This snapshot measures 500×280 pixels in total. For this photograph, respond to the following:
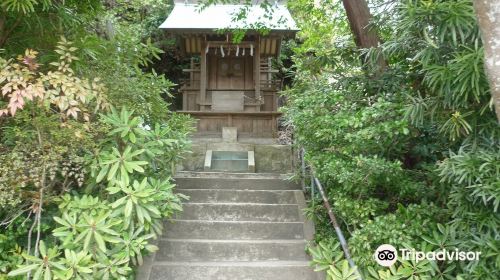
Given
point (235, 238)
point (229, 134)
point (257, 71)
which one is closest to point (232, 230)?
point (235, 238)

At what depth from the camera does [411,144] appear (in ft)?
10.3

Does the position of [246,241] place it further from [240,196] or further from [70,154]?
[70,154]

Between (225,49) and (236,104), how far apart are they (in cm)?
125

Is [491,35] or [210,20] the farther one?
[210,20]

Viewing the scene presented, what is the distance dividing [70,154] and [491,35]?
101 inches

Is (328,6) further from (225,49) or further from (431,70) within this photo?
(431,70)

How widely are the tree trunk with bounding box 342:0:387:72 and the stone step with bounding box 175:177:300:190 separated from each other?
1.99 meters

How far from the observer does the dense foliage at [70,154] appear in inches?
94.9

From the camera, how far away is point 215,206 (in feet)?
13.8

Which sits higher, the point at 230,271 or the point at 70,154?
the point at 70,154

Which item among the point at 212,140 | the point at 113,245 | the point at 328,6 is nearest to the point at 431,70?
the point at 113,245

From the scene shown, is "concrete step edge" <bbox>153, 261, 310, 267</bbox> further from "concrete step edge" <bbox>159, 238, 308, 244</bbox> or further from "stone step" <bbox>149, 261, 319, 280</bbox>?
"concrete step edge" <bbox>159, 238, 308, 244</bbox>

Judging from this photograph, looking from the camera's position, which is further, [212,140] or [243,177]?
[212,140]

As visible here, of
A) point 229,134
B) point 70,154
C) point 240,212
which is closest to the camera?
point 70,154
